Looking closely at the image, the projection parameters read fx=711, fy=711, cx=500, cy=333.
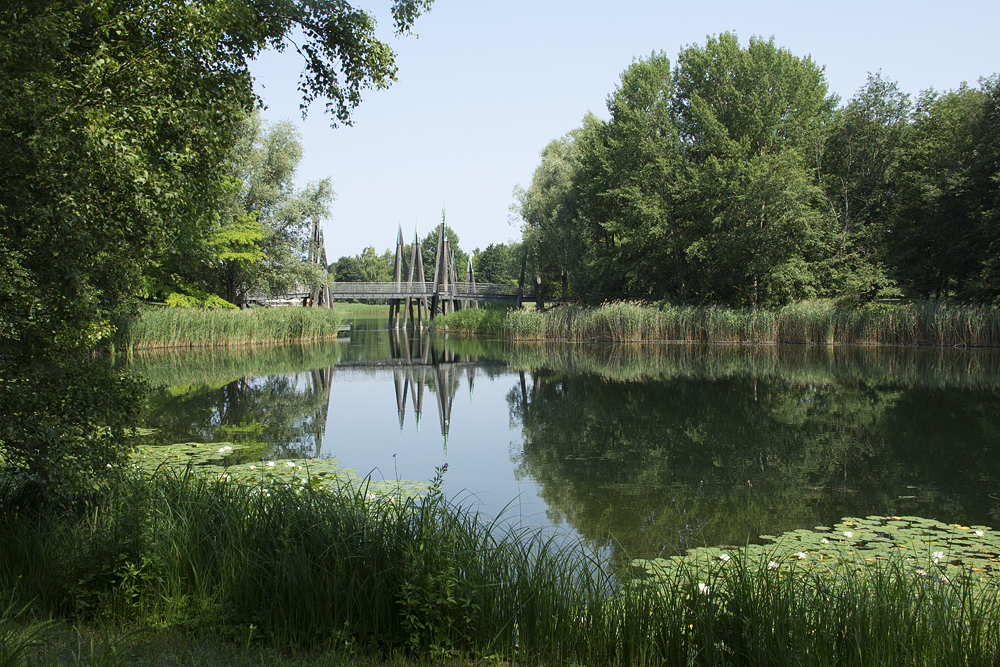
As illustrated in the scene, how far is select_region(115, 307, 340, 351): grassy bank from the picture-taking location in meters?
22.6

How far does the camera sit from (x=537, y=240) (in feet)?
121

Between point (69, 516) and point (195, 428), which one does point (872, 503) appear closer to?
point (69, 516)

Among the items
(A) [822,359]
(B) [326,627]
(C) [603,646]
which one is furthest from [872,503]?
(A) [822,359]

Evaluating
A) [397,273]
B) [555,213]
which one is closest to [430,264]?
[397,273]

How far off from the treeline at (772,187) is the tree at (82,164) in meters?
26.5

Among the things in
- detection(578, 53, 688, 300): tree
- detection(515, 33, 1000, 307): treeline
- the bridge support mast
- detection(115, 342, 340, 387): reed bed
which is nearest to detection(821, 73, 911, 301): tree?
detection(515, 33, 1000, 307): treeline

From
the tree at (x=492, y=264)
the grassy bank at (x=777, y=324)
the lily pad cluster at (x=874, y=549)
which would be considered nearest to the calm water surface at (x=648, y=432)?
the lily pad cluster at (x=874, y=549)

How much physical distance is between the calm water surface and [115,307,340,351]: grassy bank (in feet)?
10.3

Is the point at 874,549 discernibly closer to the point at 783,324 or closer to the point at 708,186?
the point at 783,324

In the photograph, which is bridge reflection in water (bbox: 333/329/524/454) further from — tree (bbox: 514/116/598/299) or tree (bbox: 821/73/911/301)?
tree (bbox: 821/73/911/301)

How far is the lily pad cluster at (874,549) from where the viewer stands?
4.30 m

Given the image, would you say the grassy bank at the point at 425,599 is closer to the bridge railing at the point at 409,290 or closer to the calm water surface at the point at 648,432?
the calm water surface at the point at 648,432

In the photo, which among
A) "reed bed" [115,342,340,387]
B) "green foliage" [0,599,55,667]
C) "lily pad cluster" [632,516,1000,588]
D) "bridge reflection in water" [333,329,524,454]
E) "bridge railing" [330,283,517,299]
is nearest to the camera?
"green foliage" [0,599,55,667]

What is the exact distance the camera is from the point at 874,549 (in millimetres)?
4824
